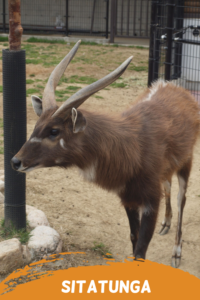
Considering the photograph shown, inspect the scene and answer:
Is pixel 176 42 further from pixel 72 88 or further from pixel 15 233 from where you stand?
pixel 15 233

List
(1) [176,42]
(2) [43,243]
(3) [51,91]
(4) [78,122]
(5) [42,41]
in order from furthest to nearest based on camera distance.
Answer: (5) [42,41] < (1) [176,42] < (2) [43,243] < (3) [51,91] < (4) [78,122]

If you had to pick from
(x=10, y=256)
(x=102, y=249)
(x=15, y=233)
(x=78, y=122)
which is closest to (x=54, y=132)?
(x=78, y=122)

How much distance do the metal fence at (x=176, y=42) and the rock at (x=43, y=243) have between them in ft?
13.5

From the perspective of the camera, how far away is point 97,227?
4410 mm

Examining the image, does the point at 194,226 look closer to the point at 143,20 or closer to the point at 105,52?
the point at 105,52

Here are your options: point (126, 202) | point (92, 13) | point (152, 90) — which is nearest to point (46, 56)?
point (92, 13)

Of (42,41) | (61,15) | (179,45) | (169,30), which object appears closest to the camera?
(169,30)

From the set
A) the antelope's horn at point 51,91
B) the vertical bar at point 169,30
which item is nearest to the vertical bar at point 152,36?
the vertical bar at point 169,30

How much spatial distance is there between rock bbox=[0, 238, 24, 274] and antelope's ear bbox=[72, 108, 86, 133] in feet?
3.68

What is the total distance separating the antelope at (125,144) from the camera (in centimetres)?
288

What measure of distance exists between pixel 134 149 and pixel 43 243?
3.76 feet

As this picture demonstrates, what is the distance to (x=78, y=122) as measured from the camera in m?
2.82

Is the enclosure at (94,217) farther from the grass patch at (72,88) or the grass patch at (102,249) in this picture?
the grass patch at (72,88)

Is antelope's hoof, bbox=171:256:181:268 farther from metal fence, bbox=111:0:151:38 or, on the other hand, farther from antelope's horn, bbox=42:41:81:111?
metal fence, bbox=111:0:151:38
